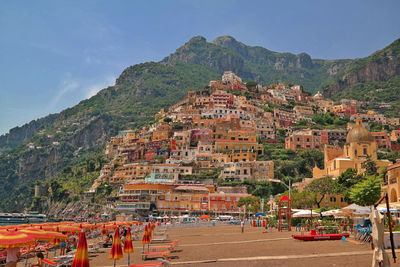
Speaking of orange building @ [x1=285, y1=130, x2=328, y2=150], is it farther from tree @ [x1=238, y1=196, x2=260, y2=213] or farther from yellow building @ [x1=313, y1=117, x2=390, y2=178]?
yellow building @ [x1=313, y1=117, x2=390, y2=178]

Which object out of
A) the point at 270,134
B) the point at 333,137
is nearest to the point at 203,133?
the point at 270,134

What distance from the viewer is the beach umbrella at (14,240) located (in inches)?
549

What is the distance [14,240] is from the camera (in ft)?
47.3

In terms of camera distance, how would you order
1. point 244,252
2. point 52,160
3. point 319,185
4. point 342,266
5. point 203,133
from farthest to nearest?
point 52,160 < point 203,133 < point 319,185 < point 244,252 < point 342,266

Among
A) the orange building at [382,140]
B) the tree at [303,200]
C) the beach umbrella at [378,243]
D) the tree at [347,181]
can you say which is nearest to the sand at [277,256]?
the beach umbrella at [378,243]

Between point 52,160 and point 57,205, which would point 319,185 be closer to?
point 57,205

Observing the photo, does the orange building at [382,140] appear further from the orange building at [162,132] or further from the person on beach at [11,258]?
the person on beach at [11,258]

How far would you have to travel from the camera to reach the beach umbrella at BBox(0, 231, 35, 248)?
13948 millimetres

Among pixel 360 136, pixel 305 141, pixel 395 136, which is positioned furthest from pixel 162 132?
pixel 395 136

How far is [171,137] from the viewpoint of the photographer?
11094 centimetres

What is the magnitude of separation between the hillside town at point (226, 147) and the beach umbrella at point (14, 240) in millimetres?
37735

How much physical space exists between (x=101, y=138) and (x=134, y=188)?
11372 centimetres

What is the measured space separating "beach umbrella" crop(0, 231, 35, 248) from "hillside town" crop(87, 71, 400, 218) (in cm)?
3774

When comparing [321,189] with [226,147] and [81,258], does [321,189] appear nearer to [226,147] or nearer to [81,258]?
[81,258]
